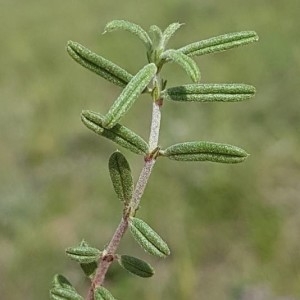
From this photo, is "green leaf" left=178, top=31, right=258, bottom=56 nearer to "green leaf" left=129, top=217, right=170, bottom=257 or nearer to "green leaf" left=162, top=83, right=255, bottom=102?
"green leaf" left=162, top=83, right=255, bottom=102

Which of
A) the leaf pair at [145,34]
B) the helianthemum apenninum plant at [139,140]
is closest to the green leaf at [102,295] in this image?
the helianthemum apenninum plant at [139,140]

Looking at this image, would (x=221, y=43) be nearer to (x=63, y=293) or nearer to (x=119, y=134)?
(x=119, y=134)

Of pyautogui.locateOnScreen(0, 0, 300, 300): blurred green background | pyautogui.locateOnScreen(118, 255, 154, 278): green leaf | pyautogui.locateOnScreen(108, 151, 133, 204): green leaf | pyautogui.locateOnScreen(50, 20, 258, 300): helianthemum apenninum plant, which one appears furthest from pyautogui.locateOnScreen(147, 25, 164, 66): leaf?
pyautogui.locateOnScreen(0, 0, 300, 300): blurred green background

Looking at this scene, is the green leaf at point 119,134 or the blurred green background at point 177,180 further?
the blurred green background at point 177,180

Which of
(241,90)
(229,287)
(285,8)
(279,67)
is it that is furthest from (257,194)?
(285,8)

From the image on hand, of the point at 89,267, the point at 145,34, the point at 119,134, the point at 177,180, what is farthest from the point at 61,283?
the point at 177,180

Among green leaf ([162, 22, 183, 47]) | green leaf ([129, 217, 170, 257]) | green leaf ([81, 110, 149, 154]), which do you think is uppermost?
green leaf ([162, 22, 183, 47])

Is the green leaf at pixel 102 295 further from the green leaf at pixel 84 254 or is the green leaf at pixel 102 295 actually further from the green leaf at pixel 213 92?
the green leaf at pixel 213 92
